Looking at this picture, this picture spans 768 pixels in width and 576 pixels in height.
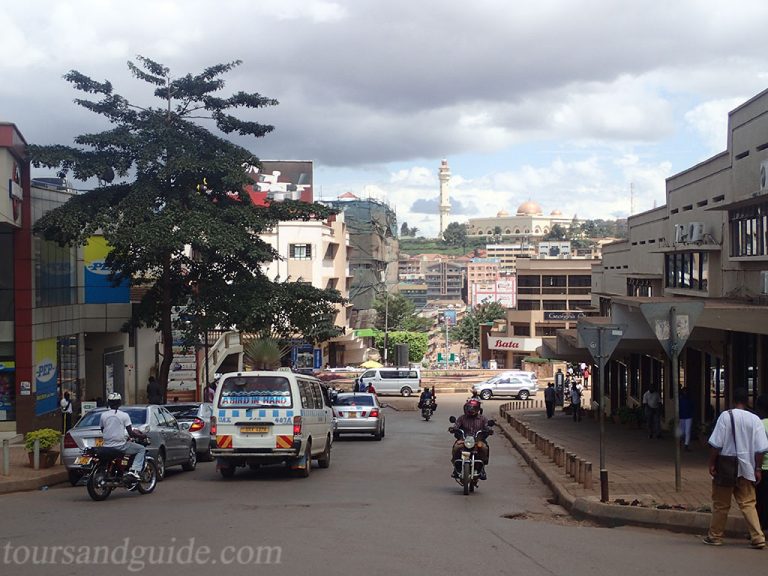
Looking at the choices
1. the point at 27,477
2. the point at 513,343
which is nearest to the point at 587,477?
the point at 27,477

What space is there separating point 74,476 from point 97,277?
1595cm

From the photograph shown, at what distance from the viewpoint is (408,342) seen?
9925 centimetres

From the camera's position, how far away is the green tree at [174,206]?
27859mm

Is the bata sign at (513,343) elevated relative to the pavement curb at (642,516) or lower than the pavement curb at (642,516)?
lower

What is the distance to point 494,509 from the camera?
14352mm

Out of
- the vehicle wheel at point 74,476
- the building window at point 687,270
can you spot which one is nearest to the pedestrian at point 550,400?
the building window at point 687,270

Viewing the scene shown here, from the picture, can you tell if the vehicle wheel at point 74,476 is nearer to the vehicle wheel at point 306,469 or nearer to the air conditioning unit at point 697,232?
the vehicle wheel at point 306,469

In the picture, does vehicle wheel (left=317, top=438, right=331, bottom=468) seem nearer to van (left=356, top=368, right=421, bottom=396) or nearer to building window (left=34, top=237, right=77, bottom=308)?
building window (left=34, top=237, right=77, bottom=308)

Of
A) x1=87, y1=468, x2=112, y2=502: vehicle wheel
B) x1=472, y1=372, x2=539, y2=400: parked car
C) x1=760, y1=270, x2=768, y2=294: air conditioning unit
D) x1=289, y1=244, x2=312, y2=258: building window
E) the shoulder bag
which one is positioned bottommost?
x1=472, y1=372, x2=539, y2=400: parked car

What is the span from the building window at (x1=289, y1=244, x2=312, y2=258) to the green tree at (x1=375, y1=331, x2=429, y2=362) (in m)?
22.2

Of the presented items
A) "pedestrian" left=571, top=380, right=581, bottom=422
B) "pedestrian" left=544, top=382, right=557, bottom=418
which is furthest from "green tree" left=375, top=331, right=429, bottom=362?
"pedestrian" left=571, top=380, right=581, bottom=422

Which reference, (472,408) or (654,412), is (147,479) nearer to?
(472,408)

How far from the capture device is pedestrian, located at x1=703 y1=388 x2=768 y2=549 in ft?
34.1

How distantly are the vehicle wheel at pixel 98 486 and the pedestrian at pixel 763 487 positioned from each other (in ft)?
30.5
